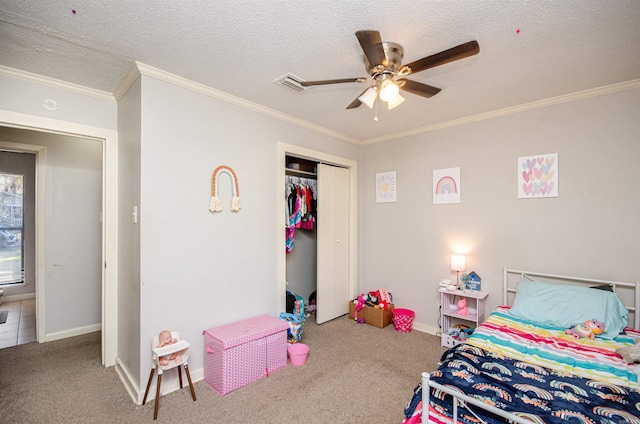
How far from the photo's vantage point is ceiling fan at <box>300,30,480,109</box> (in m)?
1.56

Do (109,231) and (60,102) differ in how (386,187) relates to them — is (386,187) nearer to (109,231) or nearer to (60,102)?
(109,231)

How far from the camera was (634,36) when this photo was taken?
1.87m

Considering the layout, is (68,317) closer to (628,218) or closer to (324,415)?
(324,415)

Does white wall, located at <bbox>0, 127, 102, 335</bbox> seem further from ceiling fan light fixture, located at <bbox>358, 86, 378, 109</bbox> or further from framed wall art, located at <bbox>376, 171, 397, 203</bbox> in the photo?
framed wall art, located at <bbox>376, 171, 397, 203</bbox>

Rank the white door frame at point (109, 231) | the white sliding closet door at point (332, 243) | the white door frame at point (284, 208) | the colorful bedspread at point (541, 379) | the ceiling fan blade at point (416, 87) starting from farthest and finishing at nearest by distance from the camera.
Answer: the white sliding closet door at point (332, 243) < the white door frame at point (284, 208) < the white door frame at point (109, 231) < the ceiling fan blade at point (416, 87) < the colorful bedspread at point (541, 379)

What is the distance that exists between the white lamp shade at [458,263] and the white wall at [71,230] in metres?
4.31

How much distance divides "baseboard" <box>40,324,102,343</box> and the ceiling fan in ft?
12.9

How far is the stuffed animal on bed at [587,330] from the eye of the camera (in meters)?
2.22

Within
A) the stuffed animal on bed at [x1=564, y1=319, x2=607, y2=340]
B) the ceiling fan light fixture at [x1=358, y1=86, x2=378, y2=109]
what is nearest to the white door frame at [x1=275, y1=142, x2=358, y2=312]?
the ceiling fan light fixture at [x1=358, y1=86, x2=378, y2=109]

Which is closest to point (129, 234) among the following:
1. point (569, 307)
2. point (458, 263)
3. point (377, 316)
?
point (377, 316)

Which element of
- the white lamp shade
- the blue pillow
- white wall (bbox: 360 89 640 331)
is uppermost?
white wall (bbox: 360 89 640 331)

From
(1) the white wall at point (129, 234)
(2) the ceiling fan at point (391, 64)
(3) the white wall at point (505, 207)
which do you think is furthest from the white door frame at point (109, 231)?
(3) the white wall at point (505, 207)

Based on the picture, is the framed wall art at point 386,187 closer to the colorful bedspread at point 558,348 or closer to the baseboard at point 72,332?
the colorful bedspread at point 558,348

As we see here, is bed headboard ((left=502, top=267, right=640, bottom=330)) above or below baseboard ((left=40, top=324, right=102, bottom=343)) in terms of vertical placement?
above
